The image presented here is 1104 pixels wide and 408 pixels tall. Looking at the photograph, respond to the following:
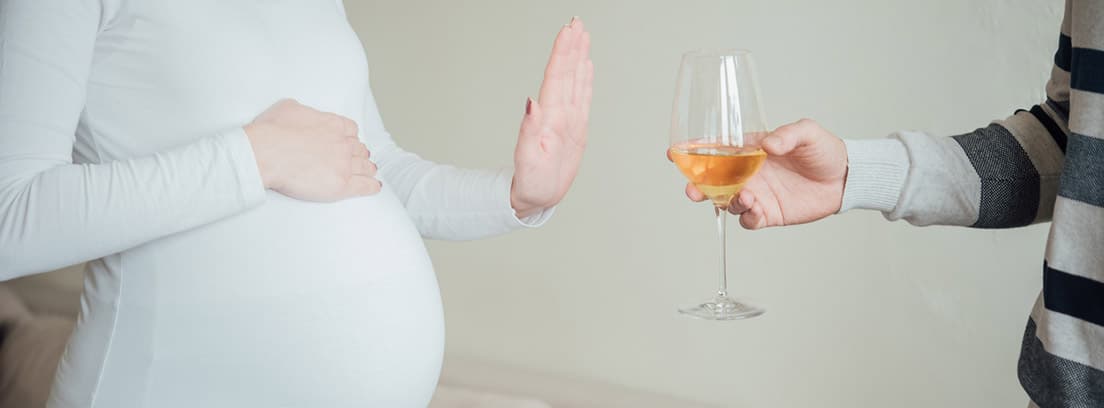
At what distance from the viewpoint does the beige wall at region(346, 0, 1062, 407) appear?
1736 millimetres

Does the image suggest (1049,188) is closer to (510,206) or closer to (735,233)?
(510,206)

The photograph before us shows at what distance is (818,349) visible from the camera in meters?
1.97

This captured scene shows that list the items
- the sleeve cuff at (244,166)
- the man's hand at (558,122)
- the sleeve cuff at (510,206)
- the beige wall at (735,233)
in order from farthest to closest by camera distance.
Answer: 1. the beige wall at (735,233)
2. the sleeve cuff at (510,206)
3. the man's hand at (558,122)
4. the sleeve cuff at (244,166)

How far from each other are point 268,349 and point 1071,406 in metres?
0.78

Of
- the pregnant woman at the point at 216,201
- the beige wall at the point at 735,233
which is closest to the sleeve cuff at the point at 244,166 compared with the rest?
the pregnant woman at the point at 216,201

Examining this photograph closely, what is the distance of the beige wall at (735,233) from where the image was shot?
1736 millimetres

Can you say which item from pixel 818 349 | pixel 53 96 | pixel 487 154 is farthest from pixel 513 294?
pixel 53 96

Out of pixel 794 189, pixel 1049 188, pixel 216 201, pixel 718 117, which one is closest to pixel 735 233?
pixel 794 189

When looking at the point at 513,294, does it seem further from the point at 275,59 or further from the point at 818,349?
the point at 275,59

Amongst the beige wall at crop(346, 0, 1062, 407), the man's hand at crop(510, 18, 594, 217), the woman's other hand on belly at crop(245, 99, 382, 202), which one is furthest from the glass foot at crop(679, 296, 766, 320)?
the beige wall at crop(346, 0, 1062, 407)

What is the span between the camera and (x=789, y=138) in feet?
3.58

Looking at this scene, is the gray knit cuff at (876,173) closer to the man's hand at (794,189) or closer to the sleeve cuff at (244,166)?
the man's hand at (794,189)

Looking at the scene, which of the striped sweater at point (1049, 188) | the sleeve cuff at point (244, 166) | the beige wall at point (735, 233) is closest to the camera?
the striped sweater at point (1049, 188)

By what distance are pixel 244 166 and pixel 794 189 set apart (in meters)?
0.64
